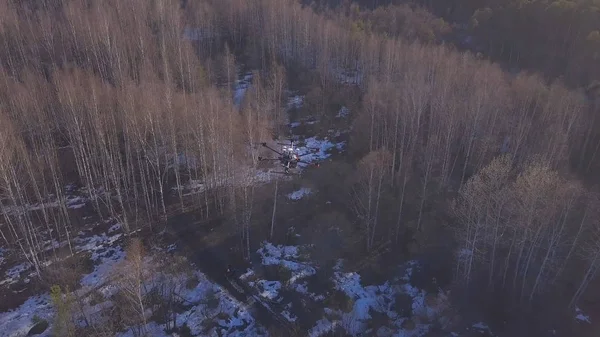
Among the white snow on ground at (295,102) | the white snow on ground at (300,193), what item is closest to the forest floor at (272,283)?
the white snow on ground at (300,193)

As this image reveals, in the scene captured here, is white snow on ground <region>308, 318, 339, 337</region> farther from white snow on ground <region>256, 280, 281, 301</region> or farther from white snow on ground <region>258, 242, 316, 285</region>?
white snow on ground <region>258, 242, 316, 285</region>

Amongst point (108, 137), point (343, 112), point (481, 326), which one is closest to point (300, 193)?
point (343, 112)

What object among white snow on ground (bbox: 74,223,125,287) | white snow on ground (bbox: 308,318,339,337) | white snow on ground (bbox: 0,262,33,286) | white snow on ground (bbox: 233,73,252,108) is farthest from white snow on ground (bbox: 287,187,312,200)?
white snow on ground (bbox: 0,262,33,286)

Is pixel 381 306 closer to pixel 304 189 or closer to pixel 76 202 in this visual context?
pixel 304 189

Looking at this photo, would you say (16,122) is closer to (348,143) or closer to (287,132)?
(287,132)

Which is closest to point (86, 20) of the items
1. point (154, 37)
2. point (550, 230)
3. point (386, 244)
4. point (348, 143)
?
point (154, 37)

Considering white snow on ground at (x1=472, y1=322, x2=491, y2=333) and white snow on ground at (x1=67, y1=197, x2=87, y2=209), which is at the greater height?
white snow on ground at (x1=67, y1=197, x2=87, y2=209)

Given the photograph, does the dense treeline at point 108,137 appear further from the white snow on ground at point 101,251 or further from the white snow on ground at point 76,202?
the white snow on ground at point 101,251
